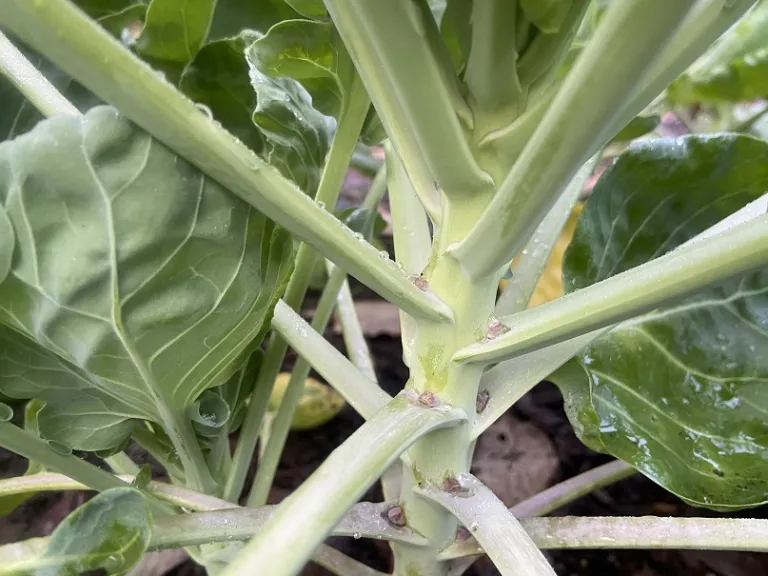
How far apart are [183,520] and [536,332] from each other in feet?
0.86

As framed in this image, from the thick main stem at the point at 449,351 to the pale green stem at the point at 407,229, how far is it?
0.17 feet

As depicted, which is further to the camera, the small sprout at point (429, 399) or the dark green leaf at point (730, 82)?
the dark green leaf at point (730, 82)

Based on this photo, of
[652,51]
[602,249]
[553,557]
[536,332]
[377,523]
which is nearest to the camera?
[652,51]

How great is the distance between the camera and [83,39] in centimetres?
23

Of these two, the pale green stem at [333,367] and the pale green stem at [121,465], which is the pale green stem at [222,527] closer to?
the pale green stem at [333,367]

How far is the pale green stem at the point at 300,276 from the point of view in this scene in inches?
20.6

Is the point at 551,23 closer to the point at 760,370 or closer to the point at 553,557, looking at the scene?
the point at 760,370

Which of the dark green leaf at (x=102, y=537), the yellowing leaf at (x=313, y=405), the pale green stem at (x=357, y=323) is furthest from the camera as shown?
the yellowing leaf at (x=313, y=405)

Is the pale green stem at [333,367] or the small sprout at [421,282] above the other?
the small sprout at [421,282]

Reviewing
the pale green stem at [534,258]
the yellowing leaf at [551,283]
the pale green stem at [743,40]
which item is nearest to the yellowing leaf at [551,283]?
the yellowing leaf at [551,283]

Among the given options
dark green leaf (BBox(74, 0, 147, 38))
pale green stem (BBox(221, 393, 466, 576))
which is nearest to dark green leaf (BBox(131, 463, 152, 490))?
pale green stem (BBox(221, 393, 466, 576))

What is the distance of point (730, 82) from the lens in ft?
2.58

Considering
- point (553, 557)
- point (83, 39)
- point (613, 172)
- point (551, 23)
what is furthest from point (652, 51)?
point (553, 557)

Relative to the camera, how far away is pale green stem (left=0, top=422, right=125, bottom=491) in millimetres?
400
